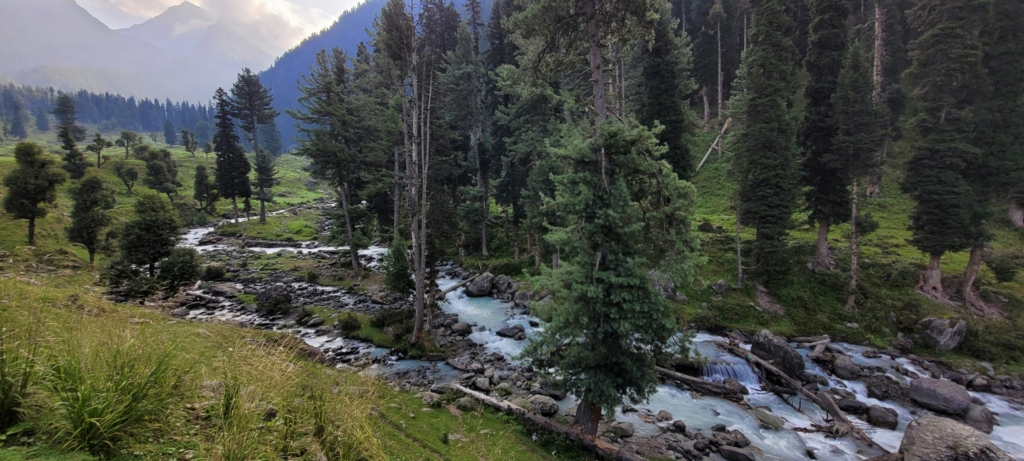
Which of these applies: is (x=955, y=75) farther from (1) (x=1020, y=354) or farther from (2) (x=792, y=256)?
(1) (x=1020, y=354)

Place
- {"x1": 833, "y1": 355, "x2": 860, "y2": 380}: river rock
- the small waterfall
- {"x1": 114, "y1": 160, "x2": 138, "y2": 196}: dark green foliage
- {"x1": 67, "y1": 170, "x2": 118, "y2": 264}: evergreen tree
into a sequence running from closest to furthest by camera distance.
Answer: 1. the small waterfall
2. {"x1": 833, "y1": 355, "x2": 860, "y2": 380}: river rock
3. {"x1": 67, "y1": 170, "x2": 118, "y2": 264}: evergreen tree
4. {"x1": 114, "y1": 160, "x2": 138, "y2": 196}: dark green foliage

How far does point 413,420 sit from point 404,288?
479 inches

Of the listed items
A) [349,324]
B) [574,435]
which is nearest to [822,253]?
[574,435]

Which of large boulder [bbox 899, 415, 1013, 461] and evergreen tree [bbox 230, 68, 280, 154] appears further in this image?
evergreen tree [bbox 230, 68, 280, 154]

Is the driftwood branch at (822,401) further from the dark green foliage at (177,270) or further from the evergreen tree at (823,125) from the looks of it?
the dark green foliage at (177,270)

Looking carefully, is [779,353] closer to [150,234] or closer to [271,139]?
[150,234]

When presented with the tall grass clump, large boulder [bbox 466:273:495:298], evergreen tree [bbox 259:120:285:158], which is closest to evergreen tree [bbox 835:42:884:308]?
large boulder [bbox 466:273:495:298]

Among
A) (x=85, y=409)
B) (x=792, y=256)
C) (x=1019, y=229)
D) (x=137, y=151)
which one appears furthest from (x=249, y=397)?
(x=137, y=151)

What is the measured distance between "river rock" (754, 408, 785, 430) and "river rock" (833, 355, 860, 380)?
19.6ft

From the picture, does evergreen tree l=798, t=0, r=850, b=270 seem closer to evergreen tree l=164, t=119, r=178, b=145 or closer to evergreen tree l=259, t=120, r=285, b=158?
evergreen tree l=259, t=120, r=285, b=158

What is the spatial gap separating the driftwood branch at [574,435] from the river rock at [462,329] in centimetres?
904

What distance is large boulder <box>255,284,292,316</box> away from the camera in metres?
23.5

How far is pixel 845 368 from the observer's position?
17875 millimetres


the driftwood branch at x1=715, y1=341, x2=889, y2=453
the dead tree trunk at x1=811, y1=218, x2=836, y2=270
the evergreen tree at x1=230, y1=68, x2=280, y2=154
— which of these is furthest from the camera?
the evergreen tree at x1=230, y1=68, x2=280, y2=154
